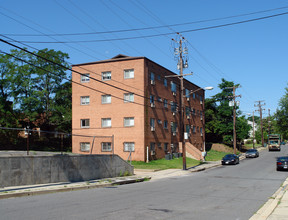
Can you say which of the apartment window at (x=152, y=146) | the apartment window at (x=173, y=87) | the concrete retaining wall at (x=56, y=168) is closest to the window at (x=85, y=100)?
the apartment window at (x=152, y=146)

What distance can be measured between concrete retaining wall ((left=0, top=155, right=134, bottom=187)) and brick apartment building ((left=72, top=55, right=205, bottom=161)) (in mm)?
13284

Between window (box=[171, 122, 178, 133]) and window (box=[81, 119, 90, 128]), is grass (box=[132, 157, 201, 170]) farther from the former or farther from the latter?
window (box=[81, 119, 90, 128])

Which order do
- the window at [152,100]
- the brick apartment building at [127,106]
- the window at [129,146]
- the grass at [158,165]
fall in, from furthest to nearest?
the window at [152,100] < the brick apartment building at [127,106] < the window at [129,146] < the grass at [158,165]

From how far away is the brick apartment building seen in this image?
124 ft

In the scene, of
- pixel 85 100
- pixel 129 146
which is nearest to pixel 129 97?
pixel 129 146

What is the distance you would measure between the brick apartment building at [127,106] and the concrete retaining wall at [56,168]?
13.3m

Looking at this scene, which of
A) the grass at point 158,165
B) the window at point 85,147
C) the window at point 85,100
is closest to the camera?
the window at point 85,147

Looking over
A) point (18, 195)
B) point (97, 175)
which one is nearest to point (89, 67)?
point (97, 175)

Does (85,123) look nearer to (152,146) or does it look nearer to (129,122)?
(129,122)

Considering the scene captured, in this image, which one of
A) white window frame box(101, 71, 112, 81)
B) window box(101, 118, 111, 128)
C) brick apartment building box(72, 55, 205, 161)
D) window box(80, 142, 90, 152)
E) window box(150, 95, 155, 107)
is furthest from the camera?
white window frame box(101, 71, 112, 81)

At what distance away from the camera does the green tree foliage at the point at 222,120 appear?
6317 centimetres

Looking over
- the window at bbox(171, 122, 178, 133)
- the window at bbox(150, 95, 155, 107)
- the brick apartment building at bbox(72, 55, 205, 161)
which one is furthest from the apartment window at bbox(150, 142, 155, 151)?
the window at bbox(171, 122, 178, 133)

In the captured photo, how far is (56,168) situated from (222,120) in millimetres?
51654

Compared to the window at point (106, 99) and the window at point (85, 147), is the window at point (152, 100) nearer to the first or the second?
the window at point (106, 99)
